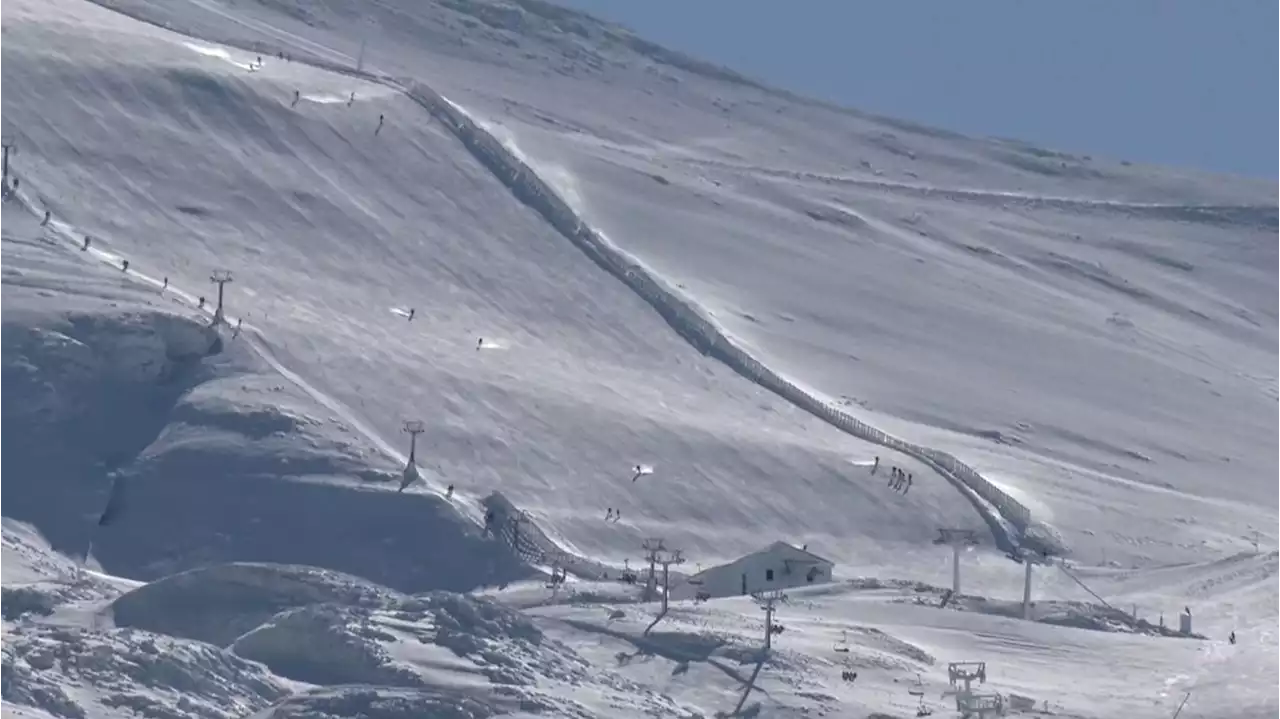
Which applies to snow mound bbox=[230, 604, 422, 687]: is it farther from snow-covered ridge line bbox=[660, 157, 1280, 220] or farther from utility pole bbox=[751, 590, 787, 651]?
snow-covered ridge line bbox=[660, 157, 1280, 220]

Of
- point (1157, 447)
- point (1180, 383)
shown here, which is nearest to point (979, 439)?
point (1157, 447)

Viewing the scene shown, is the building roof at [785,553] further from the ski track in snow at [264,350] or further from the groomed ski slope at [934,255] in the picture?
the groomed ski slope at [934,255]

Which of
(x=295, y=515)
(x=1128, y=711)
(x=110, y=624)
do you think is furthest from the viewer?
(x=295, y=515)

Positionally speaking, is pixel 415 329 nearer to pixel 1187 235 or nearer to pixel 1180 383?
pixel 1180 383

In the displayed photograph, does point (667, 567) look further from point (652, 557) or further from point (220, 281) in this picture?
point (220, 281)

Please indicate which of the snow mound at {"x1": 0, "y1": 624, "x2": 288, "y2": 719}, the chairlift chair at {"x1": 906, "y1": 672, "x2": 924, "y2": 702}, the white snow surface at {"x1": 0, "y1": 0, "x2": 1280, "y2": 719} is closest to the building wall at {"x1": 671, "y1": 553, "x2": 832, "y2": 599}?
the white snow surface at {"x1": 0, "y1": 0, "x2": 1280, "y2": 719}

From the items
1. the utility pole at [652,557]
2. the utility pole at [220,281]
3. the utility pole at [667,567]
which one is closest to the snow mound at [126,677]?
the utility pole at [667,567]
